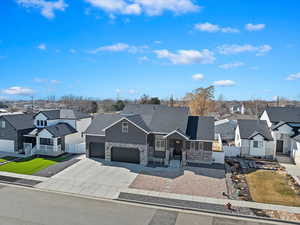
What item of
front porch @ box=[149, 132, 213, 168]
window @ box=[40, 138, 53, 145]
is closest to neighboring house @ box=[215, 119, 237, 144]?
front porch @ box=[149, 132, 213, 168]

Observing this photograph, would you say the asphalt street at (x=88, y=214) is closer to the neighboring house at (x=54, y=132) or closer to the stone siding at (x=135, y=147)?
the stone siding at (x=135, y=147)

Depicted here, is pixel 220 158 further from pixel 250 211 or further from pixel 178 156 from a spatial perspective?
pixel 250 211

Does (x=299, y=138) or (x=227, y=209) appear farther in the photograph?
(x=299, y=138)

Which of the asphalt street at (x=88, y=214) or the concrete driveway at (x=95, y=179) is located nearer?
the asphalt street at (x=88, y=214)

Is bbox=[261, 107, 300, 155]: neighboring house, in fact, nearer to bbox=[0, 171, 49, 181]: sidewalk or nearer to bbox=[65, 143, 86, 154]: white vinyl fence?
bbox=[65, 143, 86, 154]: white vinyl fence

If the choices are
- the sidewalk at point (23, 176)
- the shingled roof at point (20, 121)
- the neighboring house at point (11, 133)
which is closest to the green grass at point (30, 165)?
the sidewalk at point (23, 176)

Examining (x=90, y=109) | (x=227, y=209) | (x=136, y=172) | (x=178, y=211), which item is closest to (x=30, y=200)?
(x=136, y=172)
